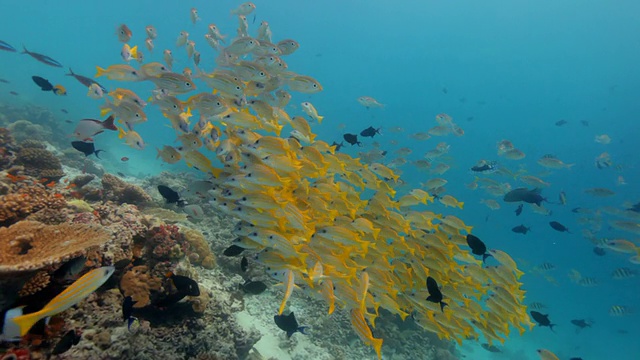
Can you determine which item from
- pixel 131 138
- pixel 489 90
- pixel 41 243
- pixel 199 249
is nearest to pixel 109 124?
pixel 131 138

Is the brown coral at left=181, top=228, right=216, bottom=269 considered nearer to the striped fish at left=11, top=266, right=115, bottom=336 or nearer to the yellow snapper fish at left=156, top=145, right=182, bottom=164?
the yellow snapper fish at left=156, top=145, right=182, bottom=164

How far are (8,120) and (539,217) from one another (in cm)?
8084

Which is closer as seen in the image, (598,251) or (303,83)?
(303,83)

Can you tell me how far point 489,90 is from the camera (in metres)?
103

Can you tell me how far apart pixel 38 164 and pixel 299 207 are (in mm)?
7236

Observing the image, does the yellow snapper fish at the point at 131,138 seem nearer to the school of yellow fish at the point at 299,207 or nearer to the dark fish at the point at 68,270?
→ the school of yellow fish at the point at 299,207

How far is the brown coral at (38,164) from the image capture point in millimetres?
7566

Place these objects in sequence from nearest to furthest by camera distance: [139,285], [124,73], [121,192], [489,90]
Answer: [139,285] → [124,73] → [121,192] → [489,90]

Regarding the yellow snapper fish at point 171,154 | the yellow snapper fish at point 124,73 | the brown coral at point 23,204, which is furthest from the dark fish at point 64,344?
the yellow snapper fish at point 124,73

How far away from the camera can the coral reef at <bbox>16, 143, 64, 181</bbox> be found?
24.8 feet

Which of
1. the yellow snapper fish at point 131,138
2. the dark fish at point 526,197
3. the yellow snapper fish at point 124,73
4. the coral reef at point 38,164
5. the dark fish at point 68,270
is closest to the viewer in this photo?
the dark fish at point 68,270

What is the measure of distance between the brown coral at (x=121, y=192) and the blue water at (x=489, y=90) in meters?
20.1

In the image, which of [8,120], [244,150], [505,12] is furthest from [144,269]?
[505,12]

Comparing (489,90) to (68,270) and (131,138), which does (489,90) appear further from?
(68,270)
